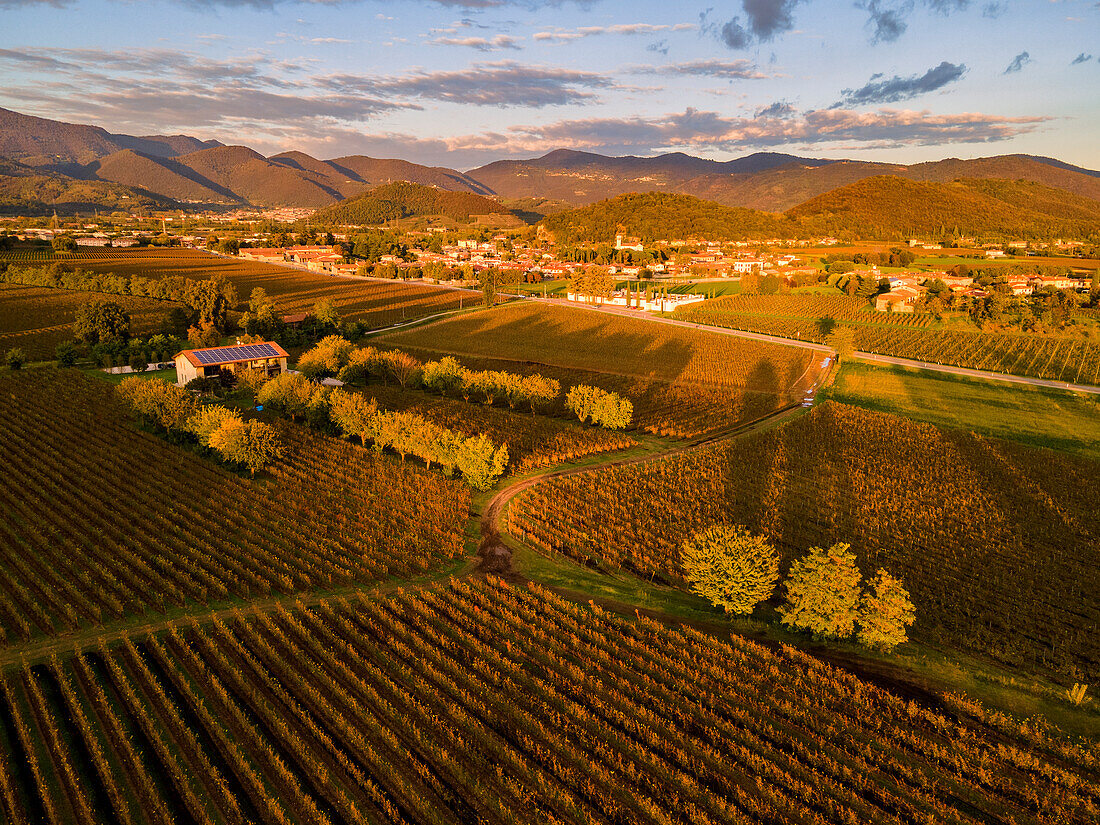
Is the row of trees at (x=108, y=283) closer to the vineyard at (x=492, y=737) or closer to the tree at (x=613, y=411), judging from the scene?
the tree at (x=613, y=411)

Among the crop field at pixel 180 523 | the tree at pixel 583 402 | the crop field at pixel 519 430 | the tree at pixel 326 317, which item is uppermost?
the tree at pixel 326 317

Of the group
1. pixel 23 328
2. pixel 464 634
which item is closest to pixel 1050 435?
pixel 464 634

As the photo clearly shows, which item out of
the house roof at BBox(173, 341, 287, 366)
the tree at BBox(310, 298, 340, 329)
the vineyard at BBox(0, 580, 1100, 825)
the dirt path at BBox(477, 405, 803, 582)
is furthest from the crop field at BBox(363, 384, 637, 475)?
the tree at BBox(310, 298, 340, 329)

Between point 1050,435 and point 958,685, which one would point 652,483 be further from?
point 1050,435

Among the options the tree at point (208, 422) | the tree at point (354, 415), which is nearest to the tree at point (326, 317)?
→ the tree at point (354, 415)

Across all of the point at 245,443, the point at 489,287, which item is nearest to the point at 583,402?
the point at 245,443

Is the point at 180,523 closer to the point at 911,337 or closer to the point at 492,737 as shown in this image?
the point at 492,737

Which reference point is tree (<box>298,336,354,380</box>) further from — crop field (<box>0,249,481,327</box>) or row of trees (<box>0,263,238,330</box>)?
crop field (<box>0,249,481,327</box>)
